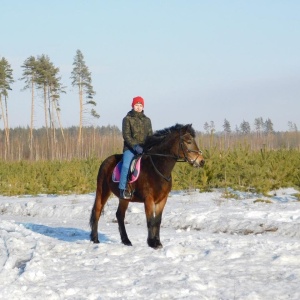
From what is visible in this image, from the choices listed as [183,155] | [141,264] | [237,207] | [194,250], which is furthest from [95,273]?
[237,207]

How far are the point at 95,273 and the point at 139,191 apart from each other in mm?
2129

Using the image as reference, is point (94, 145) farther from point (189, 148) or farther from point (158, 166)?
point (189, 148)

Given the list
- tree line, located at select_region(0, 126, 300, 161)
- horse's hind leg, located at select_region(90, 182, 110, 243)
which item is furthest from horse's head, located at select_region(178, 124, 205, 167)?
tree line, located at select_region(0, 126, 300, 161)

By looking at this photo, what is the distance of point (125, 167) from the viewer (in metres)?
9.77

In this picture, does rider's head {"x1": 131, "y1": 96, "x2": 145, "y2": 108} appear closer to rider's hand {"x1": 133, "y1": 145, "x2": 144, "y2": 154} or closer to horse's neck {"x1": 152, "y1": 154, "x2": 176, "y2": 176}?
rider's hand {"x1": 133, "y1": 145, "x2": 144, "y2": 154}

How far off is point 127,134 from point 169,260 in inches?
102

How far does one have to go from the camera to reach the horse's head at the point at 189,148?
886 centimetres

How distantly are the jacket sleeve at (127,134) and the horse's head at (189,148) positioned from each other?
1048mm

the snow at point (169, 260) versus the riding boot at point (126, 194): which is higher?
the riding boot at point (126, 194)

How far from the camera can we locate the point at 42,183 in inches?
1022

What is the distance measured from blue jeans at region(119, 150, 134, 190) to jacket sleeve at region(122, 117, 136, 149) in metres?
0.15

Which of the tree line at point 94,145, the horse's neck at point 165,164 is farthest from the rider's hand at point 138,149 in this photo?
the tree line at point 94,145

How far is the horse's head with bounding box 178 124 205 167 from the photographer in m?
8.86

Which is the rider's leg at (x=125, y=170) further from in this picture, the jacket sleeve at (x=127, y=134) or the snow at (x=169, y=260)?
the snow at (x=169, y=260)
